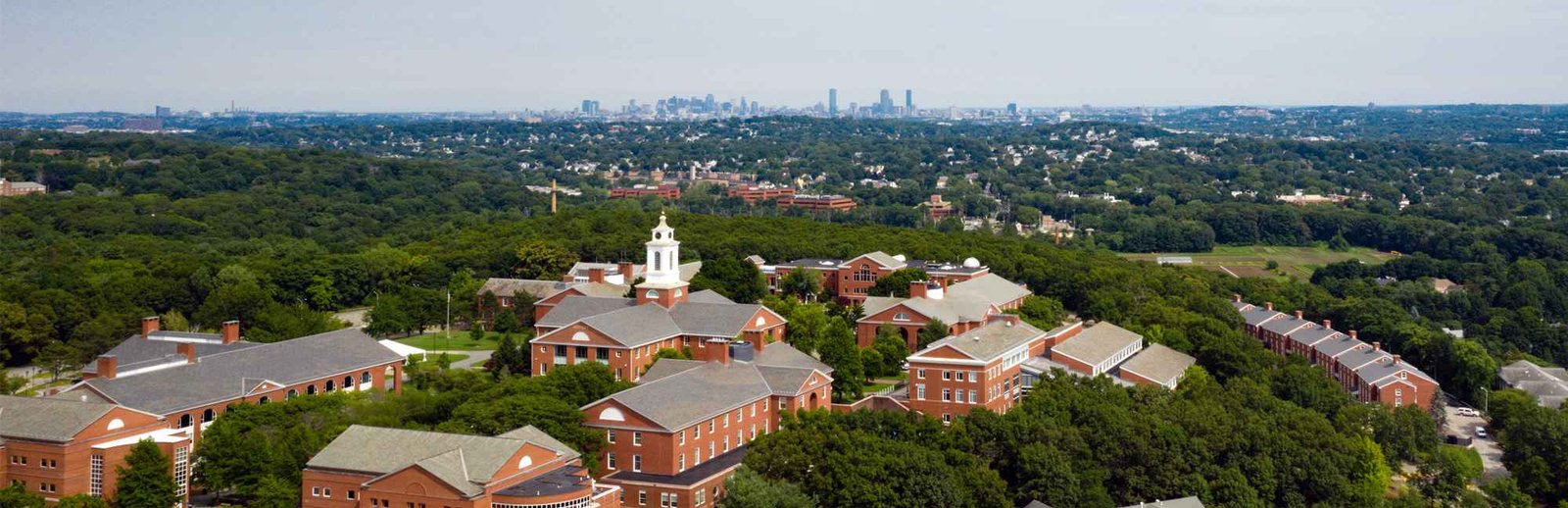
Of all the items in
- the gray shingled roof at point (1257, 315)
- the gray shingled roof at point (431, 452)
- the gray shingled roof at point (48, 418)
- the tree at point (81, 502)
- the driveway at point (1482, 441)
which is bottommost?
the driveway at point (1482, 441)

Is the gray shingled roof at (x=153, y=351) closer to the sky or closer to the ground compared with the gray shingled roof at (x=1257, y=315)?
closer to the sky

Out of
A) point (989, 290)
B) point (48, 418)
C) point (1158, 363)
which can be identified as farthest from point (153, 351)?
point (1158, 363)

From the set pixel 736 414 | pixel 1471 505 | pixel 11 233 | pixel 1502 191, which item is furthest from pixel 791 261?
pixel 1502 191

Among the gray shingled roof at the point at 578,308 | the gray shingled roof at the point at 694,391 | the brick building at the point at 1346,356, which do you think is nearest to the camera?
the gray shingled roof at the point at 694,391

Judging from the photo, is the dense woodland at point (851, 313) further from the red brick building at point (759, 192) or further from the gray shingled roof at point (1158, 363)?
the red brick building at point (759, 192)

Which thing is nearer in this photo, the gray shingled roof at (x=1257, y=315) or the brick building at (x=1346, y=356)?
the brick building at (x=1346, y=356)

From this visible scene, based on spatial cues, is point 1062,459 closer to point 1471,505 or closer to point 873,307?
point 1471,505

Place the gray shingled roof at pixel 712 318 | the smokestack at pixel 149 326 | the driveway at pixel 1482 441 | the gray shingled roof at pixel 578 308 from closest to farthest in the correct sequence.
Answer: the smokestack at pixel 149 326
the driveway at pixel 1482 441
the gray shingled roof at pixel 712 318
the gray shingled roof at pixel 578 308

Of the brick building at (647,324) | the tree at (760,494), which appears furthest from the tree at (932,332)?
the tree at (760,494)
